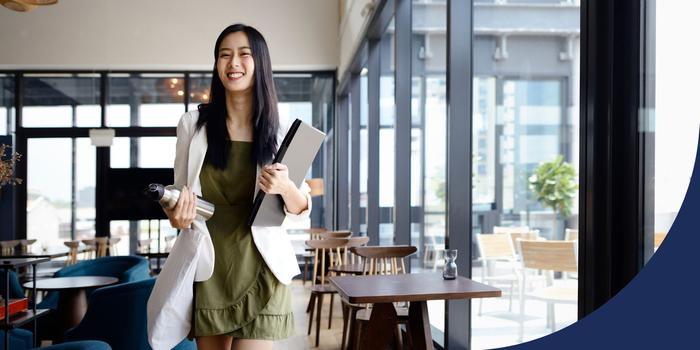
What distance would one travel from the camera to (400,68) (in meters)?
5.22

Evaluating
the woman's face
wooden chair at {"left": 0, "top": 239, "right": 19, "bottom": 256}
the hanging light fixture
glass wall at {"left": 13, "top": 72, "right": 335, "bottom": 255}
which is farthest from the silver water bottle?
glass wall at {"left": 13, "top": 72, "right": 335, "bottom": 255}

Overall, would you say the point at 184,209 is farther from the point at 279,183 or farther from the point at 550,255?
the point at 550,255

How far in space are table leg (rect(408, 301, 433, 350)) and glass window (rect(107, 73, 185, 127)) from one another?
7.38 m

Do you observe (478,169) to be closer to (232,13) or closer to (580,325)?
(580,325)

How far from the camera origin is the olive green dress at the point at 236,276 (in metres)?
1.46

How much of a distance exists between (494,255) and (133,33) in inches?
288

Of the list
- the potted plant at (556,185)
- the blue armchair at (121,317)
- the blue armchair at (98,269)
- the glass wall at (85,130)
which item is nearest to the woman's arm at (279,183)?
the blue armchair at (121,317)

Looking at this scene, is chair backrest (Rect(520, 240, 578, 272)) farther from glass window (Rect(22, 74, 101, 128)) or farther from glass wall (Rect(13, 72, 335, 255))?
glass window (Rect(22, 74, 101, 128))

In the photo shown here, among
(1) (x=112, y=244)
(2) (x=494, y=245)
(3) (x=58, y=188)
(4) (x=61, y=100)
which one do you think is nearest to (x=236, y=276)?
(2) (x=494, y=245)

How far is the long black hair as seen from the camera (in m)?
1.50

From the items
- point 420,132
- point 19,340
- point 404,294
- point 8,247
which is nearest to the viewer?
point 404,294

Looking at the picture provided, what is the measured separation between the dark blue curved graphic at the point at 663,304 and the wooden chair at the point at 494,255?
2556mm

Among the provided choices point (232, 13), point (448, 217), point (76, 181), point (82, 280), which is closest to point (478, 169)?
point (448, 217)

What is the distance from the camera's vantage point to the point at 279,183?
4.62 ft
